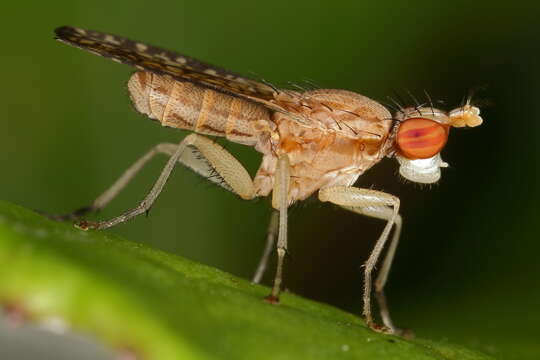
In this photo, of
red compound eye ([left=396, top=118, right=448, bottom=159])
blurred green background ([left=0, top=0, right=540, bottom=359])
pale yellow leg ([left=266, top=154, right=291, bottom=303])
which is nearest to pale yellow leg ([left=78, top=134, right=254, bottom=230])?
pale yellow leg ([left=266, top=154, right=291, bottom=303])

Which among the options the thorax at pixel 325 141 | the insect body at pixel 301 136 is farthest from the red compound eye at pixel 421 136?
the thorax at pixel 325 141

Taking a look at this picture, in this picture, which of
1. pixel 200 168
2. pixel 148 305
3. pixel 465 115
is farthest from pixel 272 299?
pixel 465 115

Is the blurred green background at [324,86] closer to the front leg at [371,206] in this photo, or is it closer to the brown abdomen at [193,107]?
the front leg at [371,206]

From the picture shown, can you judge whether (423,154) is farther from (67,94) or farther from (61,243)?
(61,243)

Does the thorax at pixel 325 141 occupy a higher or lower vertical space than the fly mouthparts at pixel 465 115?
lower

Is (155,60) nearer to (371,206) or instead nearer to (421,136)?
(371,206)

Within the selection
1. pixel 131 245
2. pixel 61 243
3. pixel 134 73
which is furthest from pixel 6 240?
pixel 134 73
